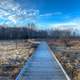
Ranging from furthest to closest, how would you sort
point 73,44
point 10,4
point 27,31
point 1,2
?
1. point 73,44
2. point 27,31
3. point 10,4
4. point 1,2

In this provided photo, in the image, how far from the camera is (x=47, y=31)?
80.5 feet

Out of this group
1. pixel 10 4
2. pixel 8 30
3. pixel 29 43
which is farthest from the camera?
pixel 29 43

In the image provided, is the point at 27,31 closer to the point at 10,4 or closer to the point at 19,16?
the point at 19,16

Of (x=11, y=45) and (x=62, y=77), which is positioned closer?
(x=62, y=77)

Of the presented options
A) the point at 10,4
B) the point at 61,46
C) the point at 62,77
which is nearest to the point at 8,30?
the point at 10,4

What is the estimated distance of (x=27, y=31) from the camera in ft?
83.7

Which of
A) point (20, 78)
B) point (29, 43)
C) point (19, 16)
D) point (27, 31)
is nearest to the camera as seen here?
point (20, 78)

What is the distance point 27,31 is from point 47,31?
1765mm

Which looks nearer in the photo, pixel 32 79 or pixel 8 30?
pixel 32 79

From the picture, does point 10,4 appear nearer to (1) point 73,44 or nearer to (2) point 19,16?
(2) point 19,16

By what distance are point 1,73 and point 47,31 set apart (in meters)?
13.8

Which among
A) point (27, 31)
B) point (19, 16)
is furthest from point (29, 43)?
point (19, 16)

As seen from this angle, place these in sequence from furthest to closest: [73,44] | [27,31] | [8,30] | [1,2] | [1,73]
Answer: [73,44]
[27,31]
[8,30]
[1,2]
[1,73]

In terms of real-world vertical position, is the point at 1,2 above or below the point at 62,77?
above
